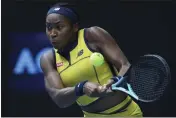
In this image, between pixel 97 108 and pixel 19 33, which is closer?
pixel 97 108

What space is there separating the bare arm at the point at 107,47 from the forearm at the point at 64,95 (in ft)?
1.30

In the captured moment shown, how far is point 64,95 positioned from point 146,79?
603 millimetres

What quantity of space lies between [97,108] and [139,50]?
1.94 meters

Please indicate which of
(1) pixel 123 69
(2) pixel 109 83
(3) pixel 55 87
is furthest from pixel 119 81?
(3) pixel 55 87

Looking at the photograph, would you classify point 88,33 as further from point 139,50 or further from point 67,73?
point 139,50

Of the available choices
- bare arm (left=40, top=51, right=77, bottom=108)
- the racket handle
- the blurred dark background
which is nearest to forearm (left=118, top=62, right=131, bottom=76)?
the racket handle

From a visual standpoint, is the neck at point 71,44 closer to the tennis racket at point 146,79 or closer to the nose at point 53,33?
the nose at point 53,33

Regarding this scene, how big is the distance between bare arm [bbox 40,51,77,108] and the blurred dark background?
170 centimetres

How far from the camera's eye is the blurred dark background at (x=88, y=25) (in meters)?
7.18

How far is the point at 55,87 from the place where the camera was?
5.31 meters

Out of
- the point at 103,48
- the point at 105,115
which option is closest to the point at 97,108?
the point at 105,115

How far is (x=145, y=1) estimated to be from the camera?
23.5 feet

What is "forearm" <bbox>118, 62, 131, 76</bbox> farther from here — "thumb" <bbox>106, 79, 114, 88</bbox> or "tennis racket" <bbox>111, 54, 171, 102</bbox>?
"thumb" <bbox>106, 79, 114, 88</bbox>

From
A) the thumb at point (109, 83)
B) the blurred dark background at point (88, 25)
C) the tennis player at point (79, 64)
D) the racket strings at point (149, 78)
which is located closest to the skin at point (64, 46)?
the tennis player at point (79, 64)
